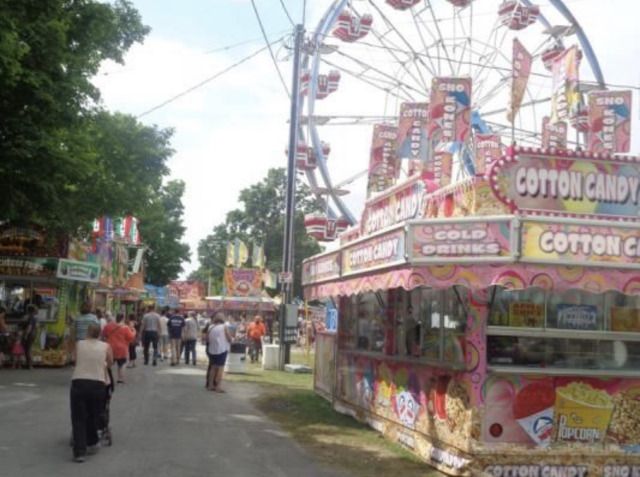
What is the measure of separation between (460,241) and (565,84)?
5080 millimetres

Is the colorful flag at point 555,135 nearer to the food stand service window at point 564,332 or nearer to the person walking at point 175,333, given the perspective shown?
the food stand service window at point 564,332

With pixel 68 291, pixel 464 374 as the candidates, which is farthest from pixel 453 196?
pixel 68 291

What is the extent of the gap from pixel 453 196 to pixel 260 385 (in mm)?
11808

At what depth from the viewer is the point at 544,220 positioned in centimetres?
916

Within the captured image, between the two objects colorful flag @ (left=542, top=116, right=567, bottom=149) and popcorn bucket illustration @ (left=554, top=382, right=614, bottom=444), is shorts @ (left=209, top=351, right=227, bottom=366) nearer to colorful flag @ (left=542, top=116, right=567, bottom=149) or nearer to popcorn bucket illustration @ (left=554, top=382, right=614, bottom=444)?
colorful flag @ (left=542, top=116, right=567, bottom=149)

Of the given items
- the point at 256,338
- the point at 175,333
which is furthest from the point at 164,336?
the point at 256,338

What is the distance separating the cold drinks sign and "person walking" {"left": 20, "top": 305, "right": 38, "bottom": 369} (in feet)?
51.5

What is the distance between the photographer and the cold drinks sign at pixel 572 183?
9586 mm

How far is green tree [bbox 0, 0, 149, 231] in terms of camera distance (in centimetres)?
1473

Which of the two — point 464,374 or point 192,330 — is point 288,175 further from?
point 464,374

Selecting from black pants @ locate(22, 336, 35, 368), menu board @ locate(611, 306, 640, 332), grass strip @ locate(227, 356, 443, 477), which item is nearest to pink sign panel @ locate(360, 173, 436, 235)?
menu board @ locate(611, 306, 640, 332)

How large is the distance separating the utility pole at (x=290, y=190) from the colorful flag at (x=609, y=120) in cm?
Answer: 1403

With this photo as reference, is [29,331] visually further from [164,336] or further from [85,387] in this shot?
[85,387]

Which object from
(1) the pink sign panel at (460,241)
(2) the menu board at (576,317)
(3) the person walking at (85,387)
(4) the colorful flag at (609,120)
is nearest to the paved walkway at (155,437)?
(3) the person walking at (85,387)
